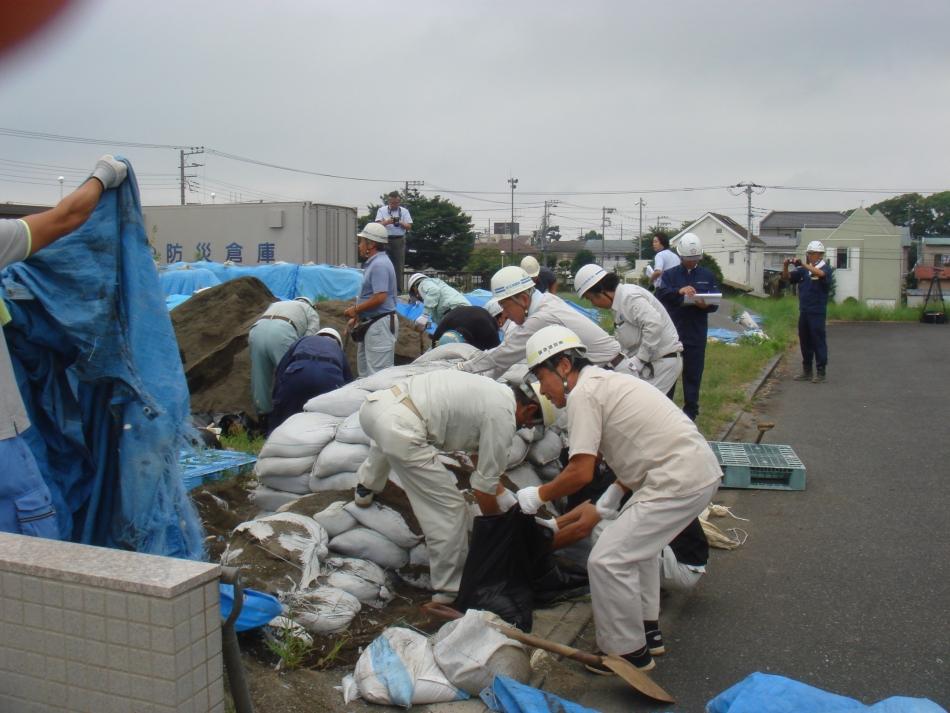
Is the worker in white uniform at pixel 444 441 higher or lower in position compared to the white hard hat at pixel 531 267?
lower

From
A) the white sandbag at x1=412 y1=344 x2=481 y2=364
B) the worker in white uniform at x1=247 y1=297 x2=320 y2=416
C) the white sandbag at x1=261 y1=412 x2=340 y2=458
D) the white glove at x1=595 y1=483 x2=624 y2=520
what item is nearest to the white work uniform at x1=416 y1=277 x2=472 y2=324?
the worker in white uniform at x1=247 y1=297 x2=320 y2=416

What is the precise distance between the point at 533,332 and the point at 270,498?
202 centimetres

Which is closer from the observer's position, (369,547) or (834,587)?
(369,547)

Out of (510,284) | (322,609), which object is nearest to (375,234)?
(510,284)

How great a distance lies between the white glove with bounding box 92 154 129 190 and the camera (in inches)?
122

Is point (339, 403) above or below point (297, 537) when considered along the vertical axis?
above

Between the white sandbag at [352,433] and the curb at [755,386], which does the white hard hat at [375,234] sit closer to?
the white sandbag at [352,433]

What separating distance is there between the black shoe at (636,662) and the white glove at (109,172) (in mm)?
2812

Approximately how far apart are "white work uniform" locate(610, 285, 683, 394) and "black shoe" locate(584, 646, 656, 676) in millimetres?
2974

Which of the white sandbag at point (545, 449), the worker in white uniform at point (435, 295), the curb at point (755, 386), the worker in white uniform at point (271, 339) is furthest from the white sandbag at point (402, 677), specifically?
the worker in white uniform at point (435, 295)

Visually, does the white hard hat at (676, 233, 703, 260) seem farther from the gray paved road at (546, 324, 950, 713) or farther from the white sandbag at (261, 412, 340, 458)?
the white sandbag at (261, 412, 340, 458)

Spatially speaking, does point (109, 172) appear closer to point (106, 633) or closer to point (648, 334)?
point (106, 633)

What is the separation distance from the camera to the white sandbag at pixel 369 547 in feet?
14.0

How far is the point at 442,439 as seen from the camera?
4098 mm
